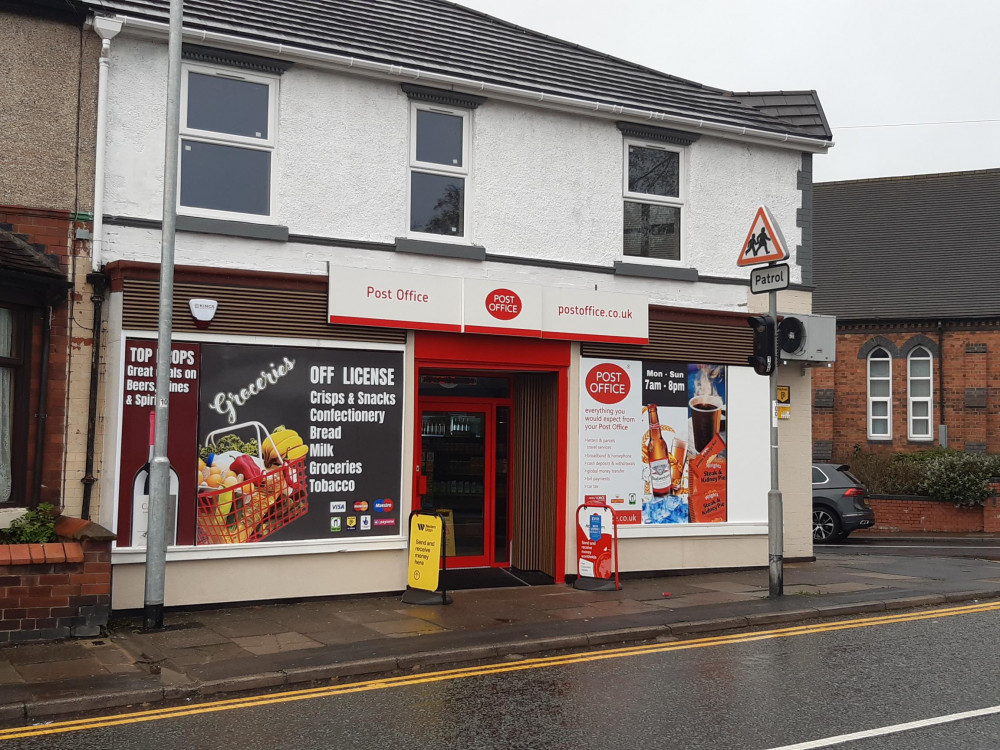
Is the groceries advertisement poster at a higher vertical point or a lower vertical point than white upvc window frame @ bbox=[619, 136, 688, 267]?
lower

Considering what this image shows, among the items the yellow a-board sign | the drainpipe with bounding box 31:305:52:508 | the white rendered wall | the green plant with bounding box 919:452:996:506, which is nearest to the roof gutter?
the white rendered wall

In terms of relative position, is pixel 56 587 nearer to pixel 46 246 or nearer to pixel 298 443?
pixel 298 443

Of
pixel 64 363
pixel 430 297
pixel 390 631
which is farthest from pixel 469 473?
pixel 64 363

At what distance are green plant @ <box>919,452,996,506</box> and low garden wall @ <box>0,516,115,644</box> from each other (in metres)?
19.9

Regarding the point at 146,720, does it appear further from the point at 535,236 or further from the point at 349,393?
the point at 535,236

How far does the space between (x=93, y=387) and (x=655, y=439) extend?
724cm

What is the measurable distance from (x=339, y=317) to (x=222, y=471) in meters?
2.18

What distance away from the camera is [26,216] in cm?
1026

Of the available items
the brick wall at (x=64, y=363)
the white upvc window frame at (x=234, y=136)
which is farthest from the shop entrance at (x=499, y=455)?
the brick wall at (x=64, y=363)

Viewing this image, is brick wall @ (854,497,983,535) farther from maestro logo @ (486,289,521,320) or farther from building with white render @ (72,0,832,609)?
maestro logo @ (486,289,521,320)

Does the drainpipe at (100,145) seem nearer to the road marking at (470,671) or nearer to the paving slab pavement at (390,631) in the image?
the paving slab pavement at (390,631)

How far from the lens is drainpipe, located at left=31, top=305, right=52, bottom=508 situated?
1012cm

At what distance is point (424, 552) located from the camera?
37.0 ft

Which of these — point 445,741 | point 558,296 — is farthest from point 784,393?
point 445,741
